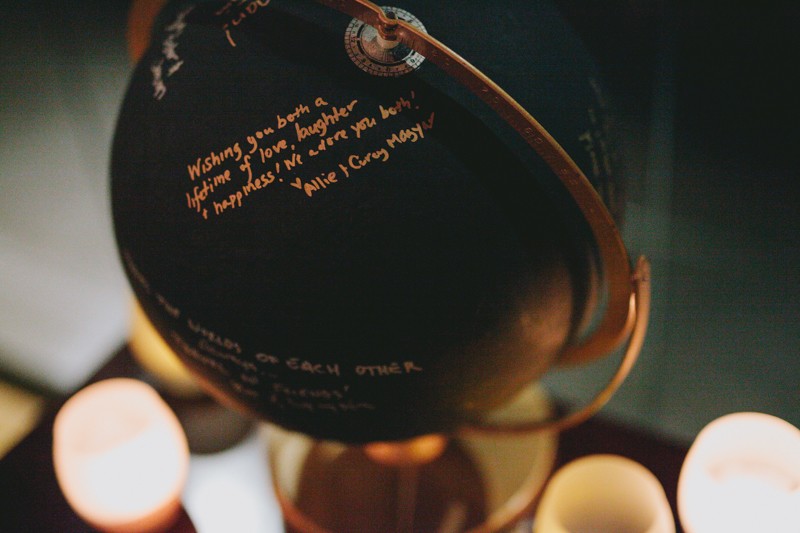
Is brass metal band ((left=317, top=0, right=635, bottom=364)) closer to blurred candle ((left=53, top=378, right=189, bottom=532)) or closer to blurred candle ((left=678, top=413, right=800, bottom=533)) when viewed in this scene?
blurred candle ((left=678, top=413, right=800, bottom=533))

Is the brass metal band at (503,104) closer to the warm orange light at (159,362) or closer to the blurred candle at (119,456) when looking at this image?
the blurred candle at (119,456)

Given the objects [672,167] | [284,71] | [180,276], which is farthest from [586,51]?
[672,167]

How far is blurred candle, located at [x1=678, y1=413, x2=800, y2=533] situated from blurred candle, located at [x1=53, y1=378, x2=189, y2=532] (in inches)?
23.7

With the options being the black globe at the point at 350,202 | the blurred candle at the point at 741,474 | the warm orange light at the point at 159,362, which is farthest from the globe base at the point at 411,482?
the black globe at the point at 350,202

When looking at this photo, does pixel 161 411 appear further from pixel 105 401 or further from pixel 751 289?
pixel 751 289

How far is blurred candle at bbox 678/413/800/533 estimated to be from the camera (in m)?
0.81

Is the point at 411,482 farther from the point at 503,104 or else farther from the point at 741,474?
the point at 503,104

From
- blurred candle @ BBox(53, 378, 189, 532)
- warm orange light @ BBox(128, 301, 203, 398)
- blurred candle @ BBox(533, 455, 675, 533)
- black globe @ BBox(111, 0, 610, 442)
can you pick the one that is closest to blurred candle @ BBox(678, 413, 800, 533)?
blurred candle @ BBox(533, 455, 675, 533)

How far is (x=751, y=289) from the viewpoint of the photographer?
133 cm

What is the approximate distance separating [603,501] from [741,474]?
15cm

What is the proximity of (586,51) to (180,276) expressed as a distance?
0.41 m

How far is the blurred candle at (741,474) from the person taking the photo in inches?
31.7

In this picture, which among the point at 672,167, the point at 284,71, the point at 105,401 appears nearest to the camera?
the point at 284,71

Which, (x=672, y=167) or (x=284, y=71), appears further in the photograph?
(x=672, y=167)
